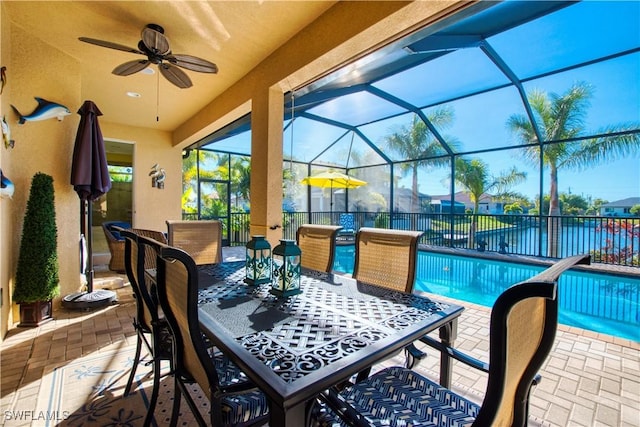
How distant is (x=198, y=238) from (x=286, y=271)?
1.59 m

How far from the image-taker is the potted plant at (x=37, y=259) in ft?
9.73

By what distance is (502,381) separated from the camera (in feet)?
2.25

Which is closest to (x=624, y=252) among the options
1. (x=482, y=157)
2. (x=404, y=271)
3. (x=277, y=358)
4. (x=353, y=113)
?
(x=482, y=157)

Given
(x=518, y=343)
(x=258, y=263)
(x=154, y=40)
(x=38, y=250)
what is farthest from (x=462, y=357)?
(x=38, y=250)

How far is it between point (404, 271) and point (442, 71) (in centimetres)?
477

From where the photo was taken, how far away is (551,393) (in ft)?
6.38

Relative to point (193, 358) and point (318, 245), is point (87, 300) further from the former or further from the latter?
point (193, 358)

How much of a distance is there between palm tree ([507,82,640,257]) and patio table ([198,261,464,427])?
7.57 m

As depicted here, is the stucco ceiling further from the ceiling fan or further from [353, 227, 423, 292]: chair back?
[353, 227, 423, 292]: chair back

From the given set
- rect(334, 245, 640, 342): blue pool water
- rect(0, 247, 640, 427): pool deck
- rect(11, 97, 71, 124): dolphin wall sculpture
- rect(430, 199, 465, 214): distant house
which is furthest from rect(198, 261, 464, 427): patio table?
rect(430, 199, 465, 214): distant house

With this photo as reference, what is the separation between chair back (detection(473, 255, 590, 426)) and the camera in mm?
635

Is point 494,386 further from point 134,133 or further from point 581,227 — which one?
point 581,227

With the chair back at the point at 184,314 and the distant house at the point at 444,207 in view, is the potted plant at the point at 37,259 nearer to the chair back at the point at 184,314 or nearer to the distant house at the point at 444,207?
the chair back at the point at 184,314

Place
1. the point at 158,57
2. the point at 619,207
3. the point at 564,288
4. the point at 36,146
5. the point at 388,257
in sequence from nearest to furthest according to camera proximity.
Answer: the point at 388,257 < the point at 158,57 < the point at 36,146 < the point at 564,288 < the point at 619,207
